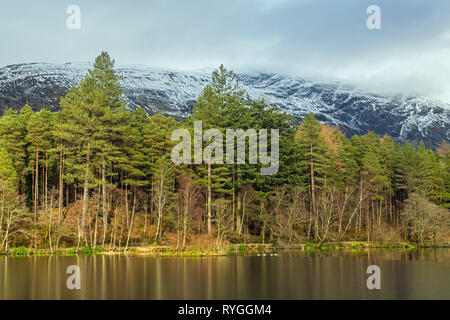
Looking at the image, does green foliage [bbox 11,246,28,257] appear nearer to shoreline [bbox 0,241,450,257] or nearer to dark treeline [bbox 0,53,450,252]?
shoreline [bbox 0,241,450,257]

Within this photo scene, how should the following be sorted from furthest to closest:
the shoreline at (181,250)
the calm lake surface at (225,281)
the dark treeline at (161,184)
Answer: the dark treeline at (161,184) < the shoreline at (181,250) < the calm lake surface at (225,281)

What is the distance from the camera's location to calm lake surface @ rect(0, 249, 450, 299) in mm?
19750

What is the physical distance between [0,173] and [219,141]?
24341mm

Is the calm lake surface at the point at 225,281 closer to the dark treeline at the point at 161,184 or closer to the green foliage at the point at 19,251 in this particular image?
the green foliage at the point at 19,251

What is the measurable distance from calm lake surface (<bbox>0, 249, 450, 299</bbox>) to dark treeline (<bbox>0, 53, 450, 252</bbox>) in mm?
15621

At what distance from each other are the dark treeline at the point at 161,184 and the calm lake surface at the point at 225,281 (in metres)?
15.6

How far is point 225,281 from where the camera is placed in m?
23.8

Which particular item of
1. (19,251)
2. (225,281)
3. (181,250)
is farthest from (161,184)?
(225,281)

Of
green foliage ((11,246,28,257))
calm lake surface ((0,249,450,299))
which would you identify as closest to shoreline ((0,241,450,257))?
green foliage ((11,246,28,257))

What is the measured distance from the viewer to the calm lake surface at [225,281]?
778 inches

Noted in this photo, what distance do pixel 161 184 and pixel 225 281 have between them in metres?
24.6

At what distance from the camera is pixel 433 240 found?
59.6 metres

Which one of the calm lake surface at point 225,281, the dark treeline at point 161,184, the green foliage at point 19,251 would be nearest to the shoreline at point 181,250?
the green foliage at point 19,251
